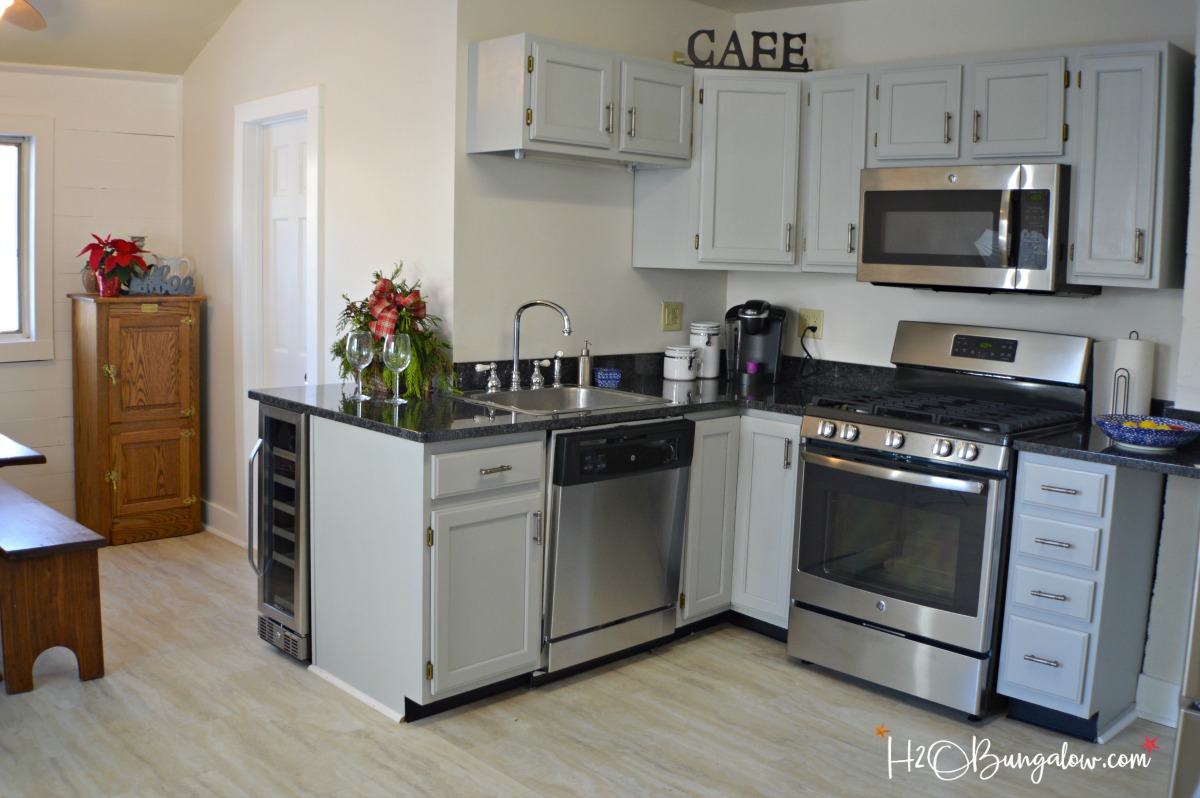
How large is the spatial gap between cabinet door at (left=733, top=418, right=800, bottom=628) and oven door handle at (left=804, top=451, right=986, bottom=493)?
0.18 metres

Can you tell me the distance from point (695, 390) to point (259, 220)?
7.07ft

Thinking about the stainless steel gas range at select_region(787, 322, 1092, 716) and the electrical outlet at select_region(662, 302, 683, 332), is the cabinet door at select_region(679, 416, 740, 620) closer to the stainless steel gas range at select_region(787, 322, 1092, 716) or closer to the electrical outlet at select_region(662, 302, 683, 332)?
the stainless steel gas range at select_region(787, 322, 1092, 716)

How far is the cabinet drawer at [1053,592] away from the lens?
9.96 feet

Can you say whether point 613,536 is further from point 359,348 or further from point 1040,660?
point 1040,660

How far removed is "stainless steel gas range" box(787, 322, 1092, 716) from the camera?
316 centimetres

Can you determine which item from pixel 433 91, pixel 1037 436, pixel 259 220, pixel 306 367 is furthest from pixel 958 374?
pixel 259 220

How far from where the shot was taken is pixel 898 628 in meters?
3.34

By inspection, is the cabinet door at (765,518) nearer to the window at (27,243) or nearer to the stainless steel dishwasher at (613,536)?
the stainless steel dishwasher at (613,536)

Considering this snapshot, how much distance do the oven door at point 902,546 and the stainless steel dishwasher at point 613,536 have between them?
443 millimetres

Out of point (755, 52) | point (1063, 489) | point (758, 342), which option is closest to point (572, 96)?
point (755, 52)

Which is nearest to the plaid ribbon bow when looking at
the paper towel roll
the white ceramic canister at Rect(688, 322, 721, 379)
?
the white ceramic canister at Rect(688, 322, 721, 379)

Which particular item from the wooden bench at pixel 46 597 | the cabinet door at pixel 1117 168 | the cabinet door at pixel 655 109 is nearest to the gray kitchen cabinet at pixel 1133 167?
the cabinet door at pixel 1117 168

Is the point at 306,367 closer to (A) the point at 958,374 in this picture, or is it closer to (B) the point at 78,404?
(B) the point at 78,404

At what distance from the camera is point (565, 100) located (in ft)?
11.4
